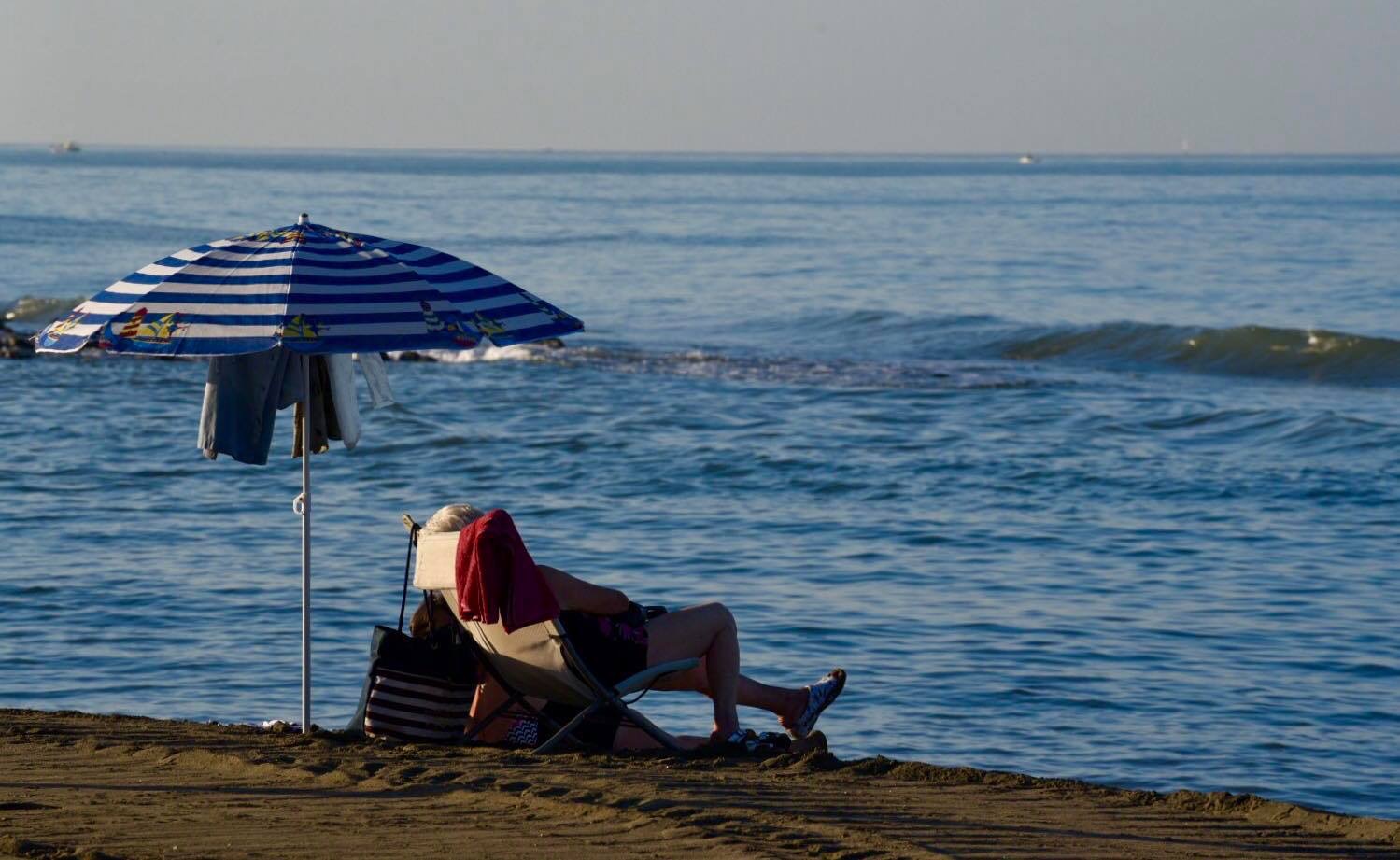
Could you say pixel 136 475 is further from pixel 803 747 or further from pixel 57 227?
pixel 57 227

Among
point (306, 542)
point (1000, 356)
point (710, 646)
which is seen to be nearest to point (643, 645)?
point (710, 646)

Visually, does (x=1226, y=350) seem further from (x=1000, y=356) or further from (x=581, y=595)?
(x=581, y=595)

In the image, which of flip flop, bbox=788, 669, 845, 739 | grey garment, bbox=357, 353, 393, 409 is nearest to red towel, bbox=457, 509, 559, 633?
grey garment, bbox=357, 353, 393, 409

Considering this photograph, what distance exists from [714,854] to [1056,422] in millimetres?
13242

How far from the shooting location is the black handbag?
6.56m

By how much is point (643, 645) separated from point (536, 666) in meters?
0.43

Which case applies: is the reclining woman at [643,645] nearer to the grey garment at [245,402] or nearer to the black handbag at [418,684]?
the black handbag at [418,684]

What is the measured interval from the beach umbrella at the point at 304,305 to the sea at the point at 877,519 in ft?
7.79

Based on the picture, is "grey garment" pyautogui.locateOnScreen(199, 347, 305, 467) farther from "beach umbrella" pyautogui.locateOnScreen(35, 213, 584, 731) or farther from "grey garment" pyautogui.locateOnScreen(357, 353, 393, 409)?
"grey garment" pyautogui.locateOnScreen(357, 353, 393, 409)

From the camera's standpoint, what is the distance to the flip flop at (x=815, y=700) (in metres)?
7.05

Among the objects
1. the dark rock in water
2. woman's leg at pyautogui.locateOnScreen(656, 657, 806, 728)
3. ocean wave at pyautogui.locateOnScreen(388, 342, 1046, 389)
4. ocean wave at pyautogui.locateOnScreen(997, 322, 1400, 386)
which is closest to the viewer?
woman's leg at pyautogui.locateOnScreen(656, 657, 806, 728)

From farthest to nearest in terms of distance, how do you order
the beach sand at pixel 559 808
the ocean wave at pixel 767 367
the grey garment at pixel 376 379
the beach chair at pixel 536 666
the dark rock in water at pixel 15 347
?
the dark rock in water at pixel 15 347
the ocean wave at pixel 767 367
the grey garment at pixel 376 379
the beach chair at pixel 536 666
the beach sand at pixel 559 808

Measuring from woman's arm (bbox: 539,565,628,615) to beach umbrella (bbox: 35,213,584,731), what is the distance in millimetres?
874

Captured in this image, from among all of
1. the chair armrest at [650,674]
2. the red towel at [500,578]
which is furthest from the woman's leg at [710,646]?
the red towel at [500,578]
